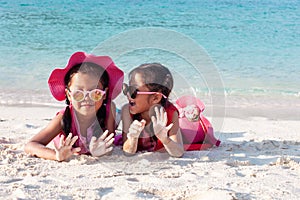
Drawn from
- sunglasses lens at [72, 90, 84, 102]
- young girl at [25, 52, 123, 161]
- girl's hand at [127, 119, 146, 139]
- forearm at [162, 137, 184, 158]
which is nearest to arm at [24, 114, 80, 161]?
young girl at [25, 52, 123, 161]

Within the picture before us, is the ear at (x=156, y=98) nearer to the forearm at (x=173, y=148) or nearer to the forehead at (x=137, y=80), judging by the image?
the forehead at (x=137, y=80)

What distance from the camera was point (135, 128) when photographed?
348 centimetres

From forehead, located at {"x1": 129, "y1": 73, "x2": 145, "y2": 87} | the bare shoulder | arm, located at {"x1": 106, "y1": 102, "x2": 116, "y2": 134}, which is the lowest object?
arm, located at {"x1": 106, "y1": 102, "x2": 116, "y2": 134}

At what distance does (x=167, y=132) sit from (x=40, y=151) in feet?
3.16

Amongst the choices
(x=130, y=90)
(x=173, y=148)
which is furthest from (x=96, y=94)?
(x=173, y=148)

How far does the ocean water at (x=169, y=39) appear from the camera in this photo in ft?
15.7

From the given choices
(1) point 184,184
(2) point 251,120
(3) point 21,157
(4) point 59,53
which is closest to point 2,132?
(3) point 21,157

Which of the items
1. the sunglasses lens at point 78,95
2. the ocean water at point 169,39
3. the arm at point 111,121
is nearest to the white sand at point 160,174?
the arm at point 111,121

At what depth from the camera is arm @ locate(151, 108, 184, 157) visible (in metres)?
3.47

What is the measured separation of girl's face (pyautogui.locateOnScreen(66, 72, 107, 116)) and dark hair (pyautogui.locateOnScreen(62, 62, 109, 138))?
34 mm

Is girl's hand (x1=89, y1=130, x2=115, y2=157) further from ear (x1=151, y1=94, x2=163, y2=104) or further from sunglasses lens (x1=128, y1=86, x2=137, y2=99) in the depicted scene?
ear (x1=151, y1=94, x2=163, y2=104)

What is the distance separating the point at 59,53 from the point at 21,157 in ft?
21.1

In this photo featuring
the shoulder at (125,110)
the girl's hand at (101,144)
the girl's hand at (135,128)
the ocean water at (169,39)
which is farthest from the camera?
the ocean water at (169,39)

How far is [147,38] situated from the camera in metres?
3.80
